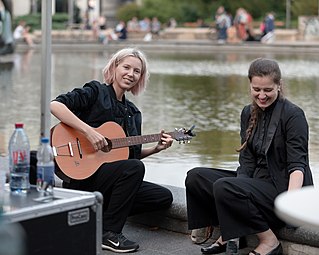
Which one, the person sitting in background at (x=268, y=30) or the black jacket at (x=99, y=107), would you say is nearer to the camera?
the black jacket at (x=99, y=107)

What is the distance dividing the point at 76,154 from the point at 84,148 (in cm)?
8

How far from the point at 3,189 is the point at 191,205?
1.51 m

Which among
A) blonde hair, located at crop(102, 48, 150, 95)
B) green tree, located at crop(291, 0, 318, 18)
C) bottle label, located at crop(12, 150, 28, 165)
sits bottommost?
green tree, located at crop(291, 0, 318, 18)

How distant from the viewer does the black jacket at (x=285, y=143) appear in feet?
18.7

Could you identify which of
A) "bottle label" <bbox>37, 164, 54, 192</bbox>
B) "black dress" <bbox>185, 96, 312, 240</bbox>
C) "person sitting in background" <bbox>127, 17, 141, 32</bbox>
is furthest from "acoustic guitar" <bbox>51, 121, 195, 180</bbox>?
"person sitting in background" <bbox>127, 17, 141, 32</bbox>

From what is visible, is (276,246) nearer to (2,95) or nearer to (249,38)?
(2,95)

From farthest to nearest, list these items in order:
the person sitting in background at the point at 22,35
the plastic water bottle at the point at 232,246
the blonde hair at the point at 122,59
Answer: the person sitting in background at the point at 22,35 → the blonde hair at the point at 122,59 → the plastic water bottle at the point at 232,246

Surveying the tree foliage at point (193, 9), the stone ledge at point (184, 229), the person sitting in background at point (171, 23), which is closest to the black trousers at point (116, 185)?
the stone ledge at point (184, 229)

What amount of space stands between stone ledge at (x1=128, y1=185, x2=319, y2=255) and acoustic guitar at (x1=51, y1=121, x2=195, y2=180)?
0.55m

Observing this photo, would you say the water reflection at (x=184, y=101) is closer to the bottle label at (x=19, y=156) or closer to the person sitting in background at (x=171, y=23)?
the bottle label at (x=19, y=156)

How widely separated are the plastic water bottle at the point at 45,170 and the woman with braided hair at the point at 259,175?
119 centimetres

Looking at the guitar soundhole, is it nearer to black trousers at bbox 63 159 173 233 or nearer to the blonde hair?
black trousers at bbox 63 159 173 233

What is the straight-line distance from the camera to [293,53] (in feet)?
121

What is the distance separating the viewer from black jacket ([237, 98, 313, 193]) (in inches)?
225
